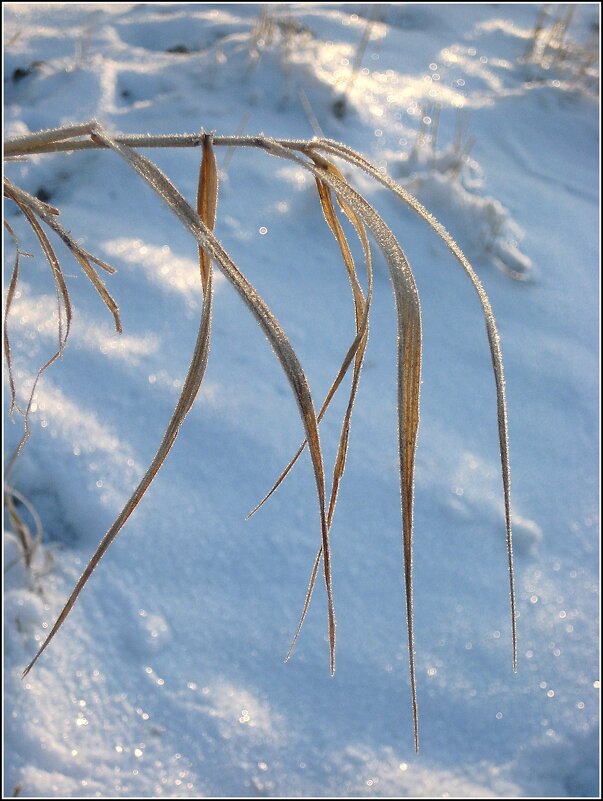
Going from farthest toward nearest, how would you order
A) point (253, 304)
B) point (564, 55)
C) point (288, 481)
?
point (564, 55) → point (288, 481) → point (253, 304)

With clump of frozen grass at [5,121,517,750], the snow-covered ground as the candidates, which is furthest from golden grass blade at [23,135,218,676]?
the snow-covered ground

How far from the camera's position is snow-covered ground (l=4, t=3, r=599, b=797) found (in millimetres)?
1076

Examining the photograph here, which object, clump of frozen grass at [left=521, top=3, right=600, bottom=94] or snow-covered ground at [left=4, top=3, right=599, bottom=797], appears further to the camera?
clump of frozen grass at [left=521, top=3, right=600, bottom=94]

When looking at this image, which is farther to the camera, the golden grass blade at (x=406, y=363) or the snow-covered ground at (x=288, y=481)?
the snow-covered ground at (x=288, y=481)

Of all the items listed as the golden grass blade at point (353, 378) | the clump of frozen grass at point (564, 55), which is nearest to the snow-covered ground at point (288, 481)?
the clump of frozen grass at point (564, 55)

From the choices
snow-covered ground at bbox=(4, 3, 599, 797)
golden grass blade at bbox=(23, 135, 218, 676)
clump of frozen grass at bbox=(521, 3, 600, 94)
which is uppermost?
clump of frozen grass at bbox=(521, 3, 600, 94)

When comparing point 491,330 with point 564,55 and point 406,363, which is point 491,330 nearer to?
point 406,363

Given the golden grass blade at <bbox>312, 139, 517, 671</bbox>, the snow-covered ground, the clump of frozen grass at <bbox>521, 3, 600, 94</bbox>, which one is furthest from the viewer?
the clump of frozen grass at <bbox>521, 3, 600, 94</bbox>

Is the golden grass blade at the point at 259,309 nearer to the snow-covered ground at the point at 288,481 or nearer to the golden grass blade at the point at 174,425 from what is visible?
the golden grass blade at the point at 174,425

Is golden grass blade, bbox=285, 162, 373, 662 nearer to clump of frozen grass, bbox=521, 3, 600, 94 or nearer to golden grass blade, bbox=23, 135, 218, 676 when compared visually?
golden grass blade, bbox=23, 135, 218, 676

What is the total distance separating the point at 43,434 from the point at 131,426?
0.16 m

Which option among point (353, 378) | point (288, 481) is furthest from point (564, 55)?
point (353, 378)

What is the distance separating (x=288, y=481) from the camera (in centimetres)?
139

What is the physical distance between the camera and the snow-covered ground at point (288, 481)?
108cm
